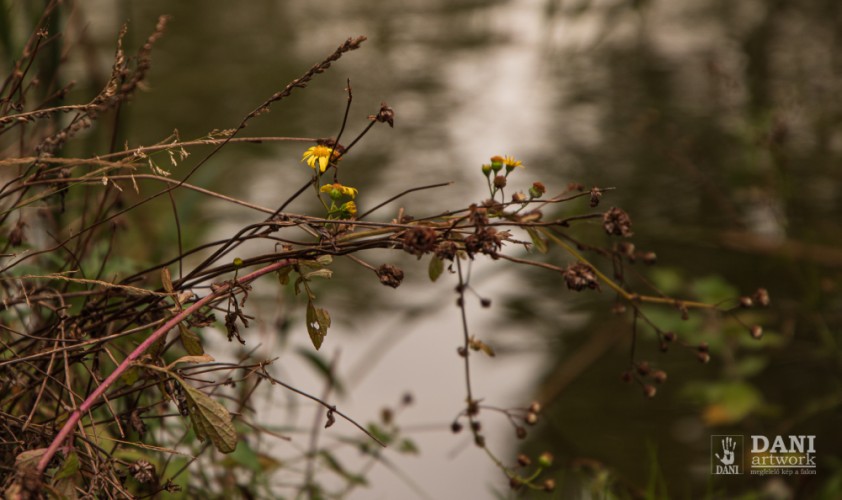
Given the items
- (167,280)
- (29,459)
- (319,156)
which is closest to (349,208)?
(319,156)

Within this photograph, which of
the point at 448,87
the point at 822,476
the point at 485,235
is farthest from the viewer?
the point at 448,87

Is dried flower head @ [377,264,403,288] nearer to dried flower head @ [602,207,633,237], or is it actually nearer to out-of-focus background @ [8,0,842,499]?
dried flower head @ [602,207,633,237]

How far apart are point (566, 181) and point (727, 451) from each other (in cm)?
122

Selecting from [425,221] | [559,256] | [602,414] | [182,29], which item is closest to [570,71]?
[559,256]

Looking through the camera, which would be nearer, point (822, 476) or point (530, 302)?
point (822, 476)

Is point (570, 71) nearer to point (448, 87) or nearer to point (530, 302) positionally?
point (448, 87)

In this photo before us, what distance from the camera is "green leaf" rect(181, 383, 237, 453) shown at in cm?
94

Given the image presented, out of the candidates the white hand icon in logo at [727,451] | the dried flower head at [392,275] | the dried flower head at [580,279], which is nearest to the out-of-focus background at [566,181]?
the white hand icon in logo at [727,451]

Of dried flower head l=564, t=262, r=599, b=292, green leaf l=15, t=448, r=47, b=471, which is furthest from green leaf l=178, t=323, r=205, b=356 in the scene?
dried flower head l=564, t=262, r=599, b=292

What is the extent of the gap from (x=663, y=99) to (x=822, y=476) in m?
1.89

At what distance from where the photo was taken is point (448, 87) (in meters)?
3.99

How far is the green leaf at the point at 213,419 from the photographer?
938 millimetres

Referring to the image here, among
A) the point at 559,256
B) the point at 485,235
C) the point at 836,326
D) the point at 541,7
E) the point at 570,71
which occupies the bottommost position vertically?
the point at 485,235

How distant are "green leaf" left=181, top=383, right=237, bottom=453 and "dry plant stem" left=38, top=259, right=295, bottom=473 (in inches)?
2.3
